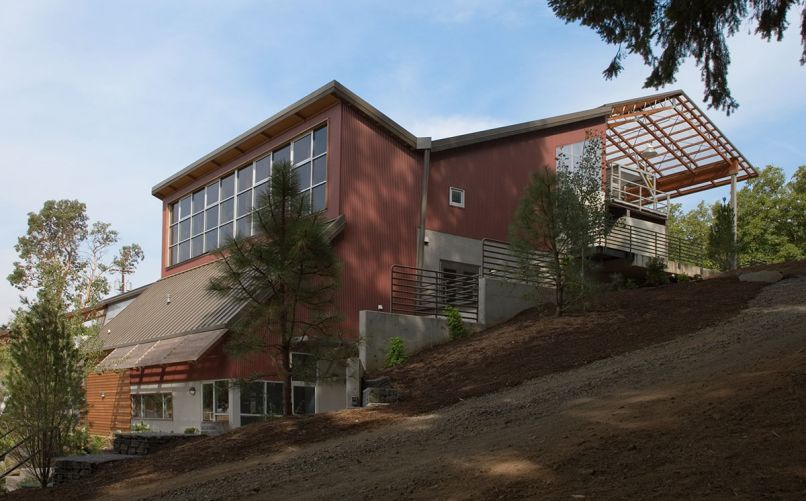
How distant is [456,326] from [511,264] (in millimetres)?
4899

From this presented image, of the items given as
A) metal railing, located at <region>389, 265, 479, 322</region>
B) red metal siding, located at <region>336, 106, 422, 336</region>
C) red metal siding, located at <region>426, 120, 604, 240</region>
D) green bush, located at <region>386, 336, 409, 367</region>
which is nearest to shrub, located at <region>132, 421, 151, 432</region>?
red metal siding, located at <region>336, 106, 422, 336</region>

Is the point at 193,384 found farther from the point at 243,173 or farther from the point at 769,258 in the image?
the point at 769,258

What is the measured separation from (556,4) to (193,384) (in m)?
14.8

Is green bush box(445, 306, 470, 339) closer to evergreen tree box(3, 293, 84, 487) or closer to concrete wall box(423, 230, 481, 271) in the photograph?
concrete wall box(423, 230, 481, 271)

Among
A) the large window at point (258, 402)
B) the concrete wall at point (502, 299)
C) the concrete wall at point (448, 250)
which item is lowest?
the large window at point (258, 402)

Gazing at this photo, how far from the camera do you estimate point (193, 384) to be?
20094 mm

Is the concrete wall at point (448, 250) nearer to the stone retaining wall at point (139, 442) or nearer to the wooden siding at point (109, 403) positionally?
the stone retaining wall at point (139, 442)

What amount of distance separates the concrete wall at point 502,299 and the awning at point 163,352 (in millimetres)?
6704

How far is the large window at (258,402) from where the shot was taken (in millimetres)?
18625

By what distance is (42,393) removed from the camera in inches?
565

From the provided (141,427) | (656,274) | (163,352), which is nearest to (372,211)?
(163,352)

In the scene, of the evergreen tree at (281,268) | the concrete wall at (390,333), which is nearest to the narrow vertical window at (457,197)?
the concrete wall at (390,333)

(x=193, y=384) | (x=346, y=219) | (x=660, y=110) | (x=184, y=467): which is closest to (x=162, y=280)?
(x=193, y=384)

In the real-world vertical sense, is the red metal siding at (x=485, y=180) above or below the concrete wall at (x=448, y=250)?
above
